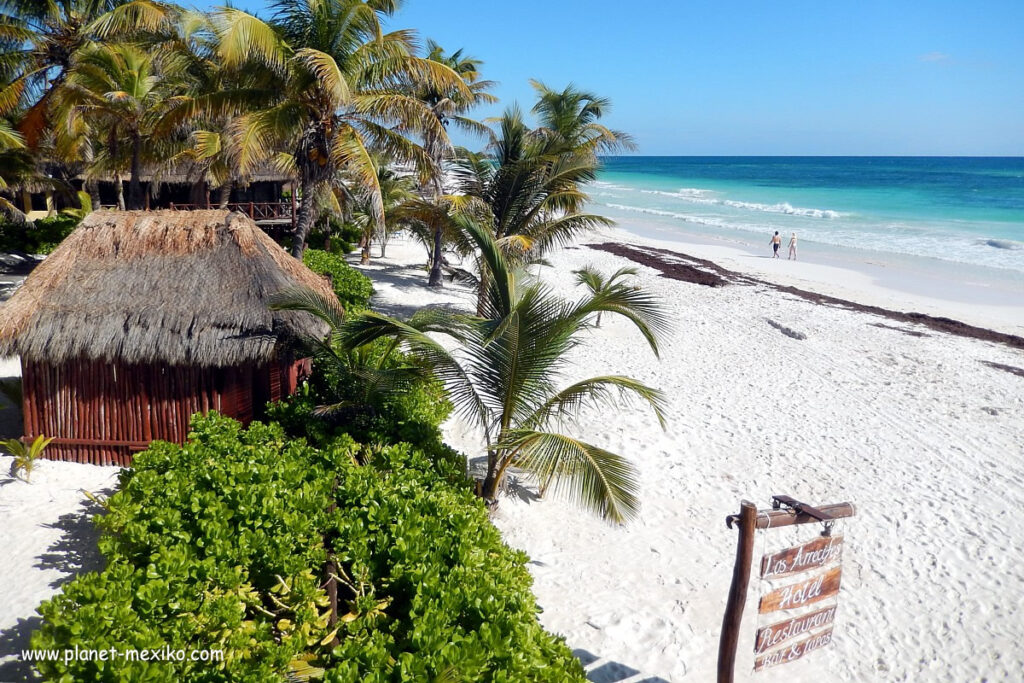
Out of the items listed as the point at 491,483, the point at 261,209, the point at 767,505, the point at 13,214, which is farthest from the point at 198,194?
the point at 767,505

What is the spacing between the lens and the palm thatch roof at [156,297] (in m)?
6.78

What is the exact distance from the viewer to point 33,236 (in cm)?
1675

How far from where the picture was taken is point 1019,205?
48125 mm

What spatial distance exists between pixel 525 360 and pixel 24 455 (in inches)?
205

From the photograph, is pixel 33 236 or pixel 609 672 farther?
pixel 33 236

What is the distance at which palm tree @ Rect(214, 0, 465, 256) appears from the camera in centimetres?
921

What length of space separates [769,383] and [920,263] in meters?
19.3

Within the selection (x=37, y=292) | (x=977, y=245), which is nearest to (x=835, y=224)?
(x=977, y=245)

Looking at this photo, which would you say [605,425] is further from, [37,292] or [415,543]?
Result: [37,292]

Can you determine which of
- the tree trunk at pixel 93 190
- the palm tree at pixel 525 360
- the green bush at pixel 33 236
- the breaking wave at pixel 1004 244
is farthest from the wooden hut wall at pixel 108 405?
the breaking wave at pixel 1004 244

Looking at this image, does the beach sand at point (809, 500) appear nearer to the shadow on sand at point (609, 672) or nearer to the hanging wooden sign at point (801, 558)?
the shadow on sand at point (609, 672)

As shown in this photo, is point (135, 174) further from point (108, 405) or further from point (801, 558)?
point (801, 558)

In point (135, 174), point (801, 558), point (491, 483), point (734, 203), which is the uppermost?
point (734, 203)

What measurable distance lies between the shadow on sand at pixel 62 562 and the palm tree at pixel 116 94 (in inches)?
341
